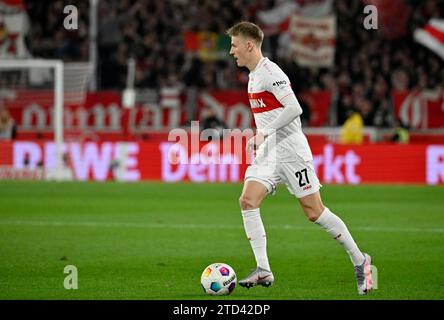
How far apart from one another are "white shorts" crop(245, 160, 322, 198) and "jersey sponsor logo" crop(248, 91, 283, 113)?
521 millimetres

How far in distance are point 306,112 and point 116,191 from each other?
7282 mm

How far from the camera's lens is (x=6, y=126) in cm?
2869

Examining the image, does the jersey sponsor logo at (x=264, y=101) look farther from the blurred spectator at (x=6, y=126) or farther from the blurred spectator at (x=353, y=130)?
the blurred spectator at (x=6, y=126)

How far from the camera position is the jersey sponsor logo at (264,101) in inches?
392

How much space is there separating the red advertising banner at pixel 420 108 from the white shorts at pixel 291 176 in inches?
731

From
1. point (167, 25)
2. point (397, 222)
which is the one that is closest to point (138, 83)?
point (167, 25)

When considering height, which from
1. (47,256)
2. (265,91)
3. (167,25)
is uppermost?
(167,25)

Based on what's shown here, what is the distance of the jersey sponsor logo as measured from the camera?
995 centimetres

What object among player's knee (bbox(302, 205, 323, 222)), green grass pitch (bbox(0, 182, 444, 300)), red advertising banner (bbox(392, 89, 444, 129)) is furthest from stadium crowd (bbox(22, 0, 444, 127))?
player's knee (bbox(302, 205, 323, 222))

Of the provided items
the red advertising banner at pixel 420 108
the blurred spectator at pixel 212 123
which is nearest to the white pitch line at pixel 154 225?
the blurred spectator at pixel 212 123

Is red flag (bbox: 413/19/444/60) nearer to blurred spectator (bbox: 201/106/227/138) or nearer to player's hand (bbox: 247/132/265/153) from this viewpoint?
blurred spectator (bbox: 201/106/227/138)
